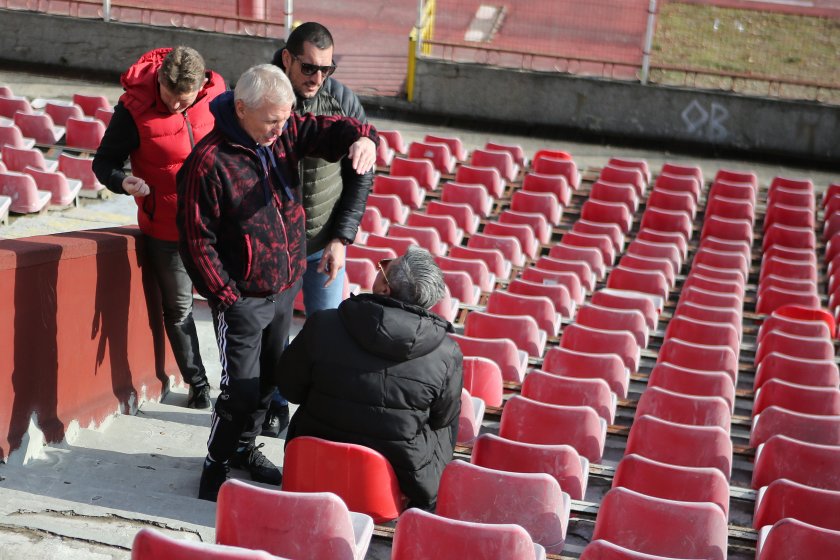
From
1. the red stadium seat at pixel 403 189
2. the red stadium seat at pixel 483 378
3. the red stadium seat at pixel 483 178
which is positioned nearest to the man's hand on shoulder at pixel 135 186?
the red stadium seat at pixel 483 378

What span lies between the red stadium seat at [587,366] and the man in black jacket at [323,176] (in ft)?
4.53

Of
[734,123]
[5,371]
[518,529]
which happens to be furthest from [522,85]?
[518,529]

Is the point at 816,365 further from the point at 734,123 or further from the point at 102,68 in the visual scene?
the point at 102,68

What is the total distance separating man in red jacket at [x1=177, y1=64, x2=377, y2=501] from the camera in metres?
3.68

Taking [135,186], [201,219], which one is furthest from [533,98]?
[201,219]

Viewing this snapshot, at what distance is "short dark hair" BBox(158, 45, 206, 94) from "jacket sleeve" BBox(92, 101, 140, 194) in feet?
0.83

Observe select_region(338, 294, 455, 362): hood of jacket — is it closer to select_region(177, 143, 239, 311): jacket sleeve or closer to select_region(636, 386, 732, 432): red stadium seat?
select_region(177, 143, 239, 311): jacket sleeve

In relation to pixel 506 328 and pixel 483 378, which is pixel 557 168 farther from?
pixel 483 378

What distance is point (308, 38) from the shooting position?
4.09 meters

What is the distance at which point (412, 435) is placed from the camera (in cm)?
356

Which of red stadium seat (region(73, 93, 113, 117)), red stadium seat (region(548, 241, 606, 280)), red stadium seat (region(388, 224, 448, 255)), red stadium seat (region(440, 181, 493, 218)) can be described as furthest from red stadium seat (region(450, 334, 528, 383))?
red stadium seat (region(73, 93, 113, 117))

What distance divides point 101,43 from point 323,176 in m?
9.87

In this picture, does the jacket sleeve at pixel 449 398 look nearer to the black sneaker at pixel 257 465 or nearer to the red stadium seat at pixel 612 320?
the black sneaker at pixel 257 465

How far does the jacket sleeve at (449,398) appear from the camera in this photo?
3.57 m
